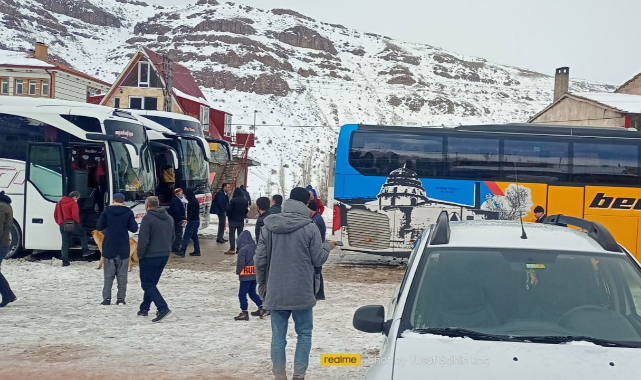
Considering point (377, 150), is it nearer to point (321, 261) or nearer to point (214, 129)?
point (321, 261)

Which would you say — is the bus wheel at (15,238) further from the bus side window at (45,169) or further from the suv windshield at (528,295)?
the suv windshield at (528,295)

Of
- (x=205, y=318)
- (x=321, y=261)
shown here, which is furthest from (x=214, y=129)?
(x=321, y=261)

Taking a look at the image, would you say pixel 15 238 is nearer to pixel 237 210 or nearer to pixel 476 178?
pixel 237 210

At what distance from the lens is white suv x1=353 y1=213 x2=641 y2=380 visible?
3.52 meters

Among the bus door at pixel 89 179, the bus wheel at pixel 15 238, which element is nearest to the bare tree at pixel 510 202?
the bus door at pixel 89 179

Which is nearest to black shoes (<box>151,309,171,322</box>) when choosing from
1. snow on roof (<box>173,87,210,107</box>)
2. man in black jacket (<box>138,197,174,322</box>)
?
man in black jacket (<box>138,197,174,322</box>)

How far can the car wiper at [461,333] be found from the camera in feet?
12.8

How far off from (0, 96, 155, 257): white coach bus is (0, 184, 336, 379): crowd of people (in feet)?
2.91

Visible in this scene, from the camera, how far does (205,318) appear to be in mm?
9914

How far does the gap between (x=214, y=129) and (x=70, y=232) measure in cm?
4378

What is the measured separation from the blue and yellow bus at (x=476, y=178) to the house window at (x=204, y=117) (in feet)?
128

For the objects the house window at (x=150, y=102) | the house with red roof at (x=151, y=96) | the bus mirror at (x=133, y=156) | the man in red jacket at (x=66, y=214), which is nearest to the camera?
the man in red jacket at (x=66, y=214)

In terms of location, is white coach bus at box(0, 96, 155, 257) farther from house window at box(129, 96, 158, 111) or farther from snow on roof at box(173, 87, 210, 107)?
snow on roof at box(173, 87, 210, 107)

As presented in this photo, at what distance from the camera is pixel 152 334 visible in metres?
8.80
